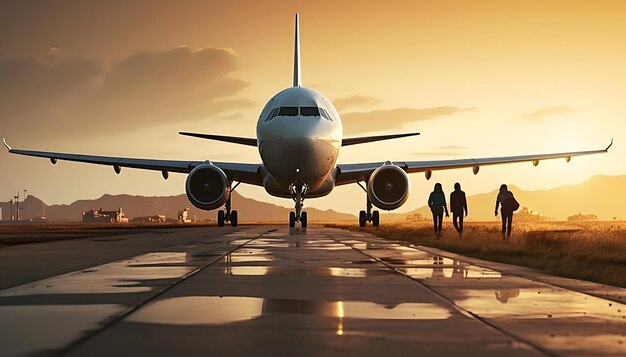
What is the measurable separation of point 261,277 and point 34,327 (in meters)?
4.70

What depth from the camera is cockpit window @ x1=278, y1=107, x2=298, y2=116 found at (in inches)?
1099

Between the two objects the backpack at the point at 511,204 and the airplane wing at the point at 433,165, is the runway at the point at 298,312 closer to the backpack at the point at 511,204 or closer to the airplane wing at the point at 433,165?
the backpack at the point at 511,204

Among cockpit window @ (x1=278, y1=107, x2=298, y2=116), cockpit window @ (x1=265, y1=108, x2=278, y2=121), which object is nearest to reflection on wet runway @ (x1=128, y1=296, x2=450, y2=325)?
cockpit window @ (x1=278, y1=107, x2=298, y2=116)

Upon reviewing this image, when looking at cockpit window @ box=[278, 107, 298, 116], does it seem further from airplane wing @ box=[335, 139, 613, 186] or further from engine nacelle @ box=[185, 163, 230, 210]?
airplane wing @ box=[335, 139, 613, 186]

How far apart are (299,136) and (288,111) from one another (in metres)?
1.47

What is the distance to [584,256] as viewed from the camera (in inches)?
622

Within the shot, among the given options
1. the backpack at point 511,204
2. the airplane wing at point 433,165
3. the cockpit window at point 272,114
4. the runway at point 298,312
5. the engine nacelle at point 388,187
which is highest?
the cockpit window at point 272,114

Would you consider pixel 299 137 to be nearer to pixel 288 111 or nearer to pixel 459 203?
pixel 288 111

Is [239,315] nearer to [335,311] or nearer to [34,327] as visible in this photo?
[335,311]

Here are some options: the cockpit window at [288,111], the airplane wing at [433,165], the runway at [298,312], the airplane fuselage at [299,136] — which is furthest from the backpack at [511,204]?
the airplane wing at [433,165]

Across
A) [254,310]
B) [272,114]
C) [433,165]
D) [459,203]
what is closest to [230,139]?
[272,114]

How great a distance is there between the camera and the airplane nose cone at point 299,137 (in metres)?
27.1

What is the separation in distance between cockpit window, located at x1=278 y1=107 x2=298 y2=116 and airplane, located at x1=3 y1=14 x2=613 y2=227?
0.03m

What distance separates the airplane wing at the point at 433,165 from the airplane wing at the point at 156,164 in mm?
4130
